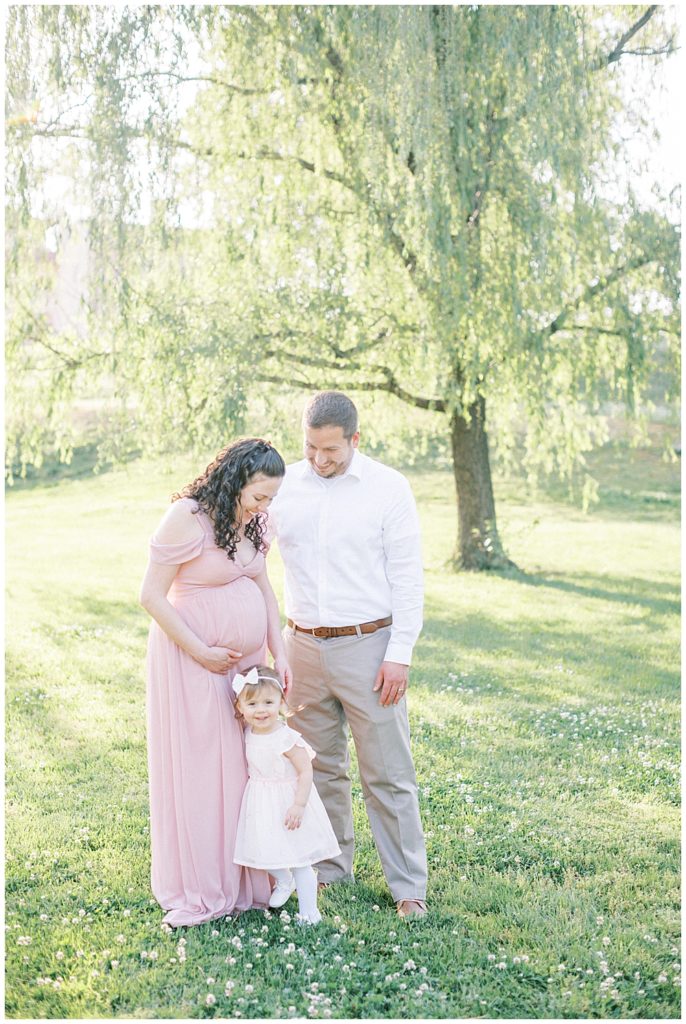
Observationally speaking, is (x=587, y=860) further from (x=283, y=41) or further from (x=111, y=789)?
(x=283, y=41)

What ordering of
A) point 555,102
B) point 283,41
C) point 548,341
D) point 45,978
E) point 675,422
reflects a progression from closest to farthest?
point 45,978
point 555,102
point 283,41
point 548,341
point 675,422

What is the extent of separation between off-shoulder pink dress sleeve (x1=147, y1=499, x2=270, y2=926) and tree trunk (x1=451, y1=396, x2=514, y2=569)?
9257 millimetres

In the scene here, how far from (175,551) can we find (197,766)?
35.8 inches

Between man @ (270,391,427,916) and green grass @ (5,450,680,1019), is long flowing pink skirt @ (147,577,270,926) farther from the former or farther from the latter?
man @ (270,391,427,916)

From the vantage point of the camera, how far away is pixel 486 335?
1059 centimetres

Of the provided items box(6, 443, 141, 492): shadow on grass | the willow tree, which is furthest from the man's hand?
box(6, 443, 141, 492): shadow on grass

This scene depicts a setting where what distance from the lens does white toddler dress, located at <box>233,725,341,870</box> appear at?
408 cm

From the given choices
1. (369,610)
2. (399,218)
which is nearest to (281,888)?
(369,610)

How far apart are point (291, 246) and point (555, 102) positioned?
11.6ft

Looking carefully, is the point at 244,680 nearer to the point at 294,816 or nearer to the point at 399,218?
the point at 294,816

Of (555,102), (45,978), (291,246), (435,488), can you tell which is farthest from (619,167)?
(435,488)

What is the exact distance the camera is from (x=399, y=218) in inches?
390

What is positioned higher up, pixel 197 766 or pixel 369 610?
pixel 369 610

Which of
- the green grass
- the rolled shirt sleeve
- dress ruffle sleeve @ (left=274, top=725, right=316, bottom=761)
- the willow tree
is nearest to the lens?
the green grass
